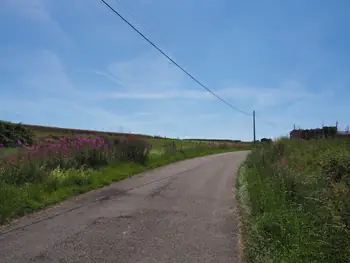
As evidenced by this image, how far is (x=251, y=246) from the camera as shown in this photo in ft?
21.1

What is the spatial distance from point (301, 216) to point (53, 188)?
7484 millimetres

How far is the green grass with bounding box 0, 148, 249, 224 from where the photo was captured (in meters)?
8.96

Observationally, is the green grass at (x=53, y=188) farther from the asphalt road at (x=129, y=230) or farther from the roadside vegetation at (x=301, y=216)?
the roadside vegetation at (x=301, y=216)

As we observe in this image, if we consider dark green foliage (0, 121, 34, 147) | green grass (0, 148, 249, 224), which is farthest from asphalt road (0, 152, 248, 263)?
dark green foliage (0, 121, 34, 147)

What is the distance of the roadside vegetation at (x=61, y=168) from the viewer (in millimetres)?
9703

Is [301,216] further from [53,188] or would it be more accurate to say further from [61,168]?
[61,168]

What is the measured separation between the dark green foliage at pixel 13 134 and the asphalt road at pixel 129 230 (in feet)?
79.9

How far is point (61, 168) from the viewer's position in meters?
14.4

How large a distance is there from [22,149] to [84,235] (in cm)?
787

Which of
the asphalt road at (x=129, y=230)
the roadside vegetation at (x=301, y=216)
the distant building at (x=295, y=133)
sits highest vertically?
the distant building at (x=295, y=133)

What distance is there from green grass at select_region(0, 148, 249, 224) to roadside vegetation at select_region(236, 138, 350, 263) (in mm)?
5164

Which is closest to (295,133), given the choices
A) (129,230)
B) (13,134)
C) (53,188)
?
(53,188)

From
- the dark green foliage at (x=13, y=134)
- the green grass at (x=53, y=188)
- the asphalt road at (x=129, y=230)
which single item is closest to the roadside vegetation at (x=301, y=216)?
the asphalt road at (x=129, y=230)

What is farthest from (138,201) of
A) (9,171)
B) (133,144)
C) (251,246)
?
(133,144)
